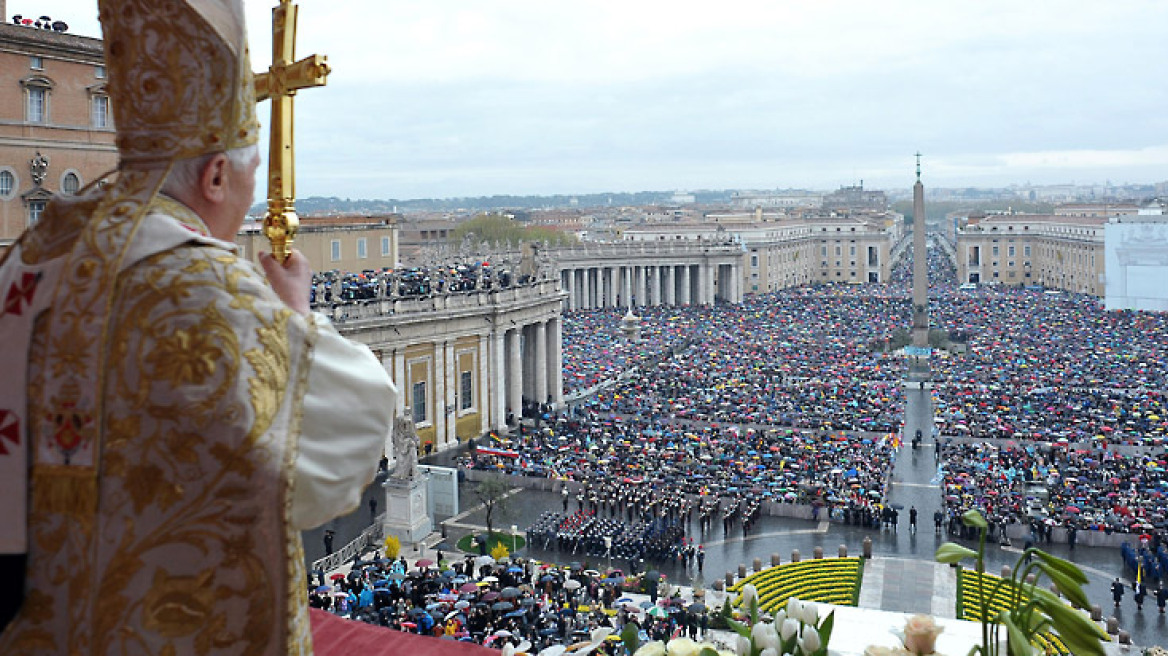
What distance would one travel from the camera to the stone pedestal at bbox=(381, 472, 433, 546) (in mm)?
28875

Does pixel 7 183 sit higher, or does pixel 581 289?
pixel 7 183

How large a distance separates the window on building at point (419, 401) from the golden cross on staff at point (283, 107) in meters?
37.8

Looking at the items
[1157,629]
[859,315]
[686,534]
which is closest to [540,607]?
[686,534]

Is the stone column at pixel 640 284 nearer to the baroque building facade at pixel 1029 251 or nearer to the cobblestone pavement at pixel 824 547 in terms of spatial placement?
the baroque building facade at pixel 1029 251

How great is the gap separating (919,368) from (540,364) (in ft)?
79.3

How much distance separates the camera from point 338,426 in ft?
10.3

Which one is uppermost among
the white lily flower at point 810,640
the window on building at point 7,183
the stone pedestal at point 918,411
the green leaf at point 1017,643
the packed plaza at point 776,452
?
the window on building at point 7,183

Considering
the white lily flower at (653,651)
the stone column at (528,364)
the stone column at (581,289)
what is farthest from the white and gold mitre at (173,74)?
the stone column at (581,289)

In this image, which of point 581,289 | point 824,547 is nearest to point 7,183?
point 824,547

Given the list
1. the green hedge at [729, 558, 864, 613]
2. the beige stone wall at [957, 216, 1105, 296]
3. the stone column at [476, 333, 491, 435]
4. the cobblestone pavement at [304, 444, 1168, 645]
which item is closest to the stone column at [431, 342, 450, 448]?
Result: the stone column at [476, 333, 491, 435]

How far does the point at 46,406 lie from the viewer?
9.82 ft

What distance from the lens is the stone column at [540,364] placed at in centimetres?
4966

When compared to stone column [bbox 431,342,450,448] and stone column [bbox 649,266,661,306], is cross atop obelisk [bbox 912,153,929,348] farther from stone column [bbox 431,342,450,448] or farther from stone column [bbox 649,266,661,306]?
stone column [bbox 431,342,450,448]

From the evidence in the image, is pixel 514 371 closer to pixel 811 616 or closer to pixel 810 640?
pixel 811 616
